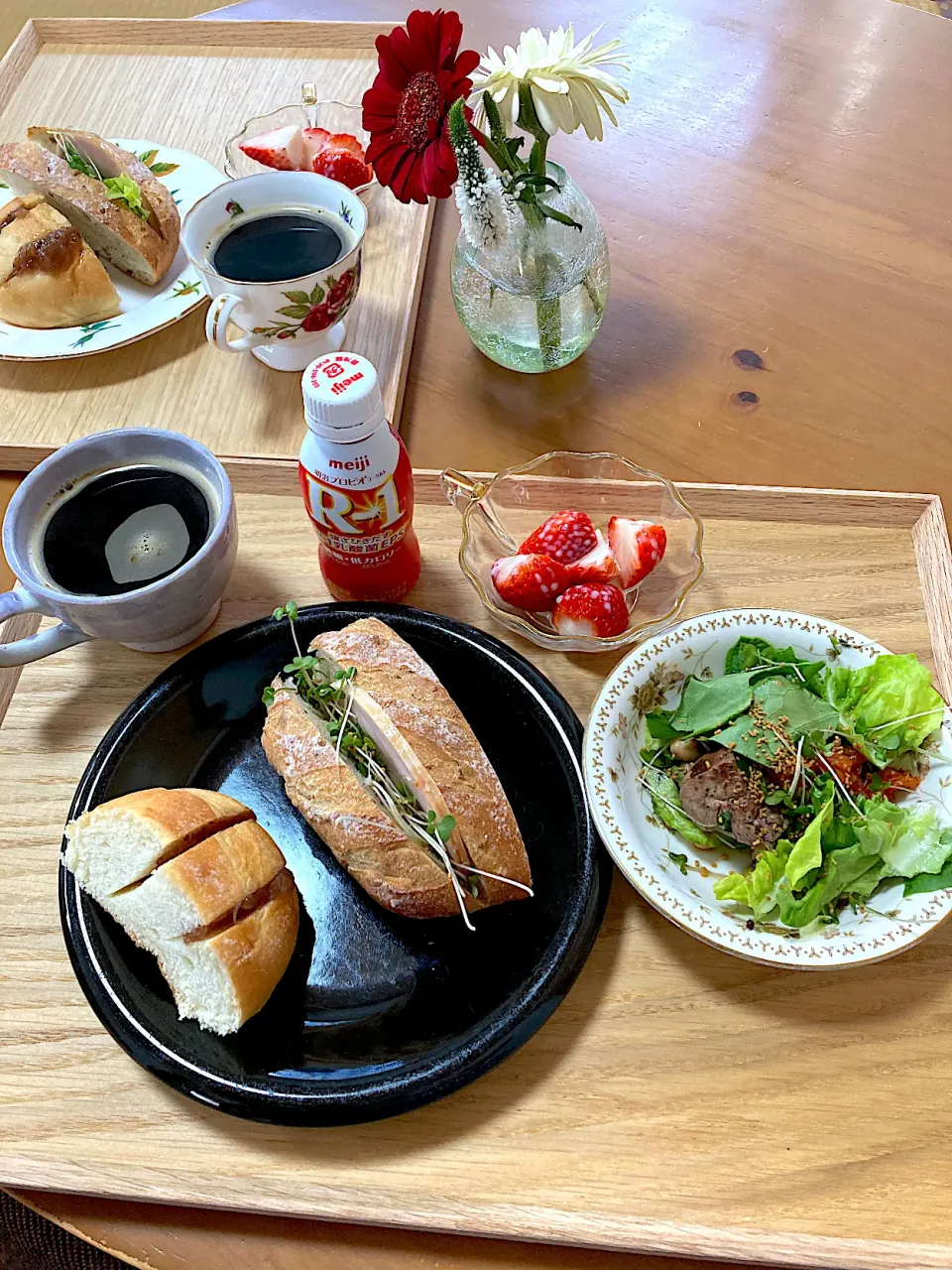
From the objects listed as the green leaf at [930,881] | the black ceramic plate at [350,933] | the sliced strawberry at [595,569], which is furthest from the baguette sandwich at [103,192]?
the green leaf at [930,881]

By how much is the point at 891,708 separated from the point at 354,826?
1.86 ft

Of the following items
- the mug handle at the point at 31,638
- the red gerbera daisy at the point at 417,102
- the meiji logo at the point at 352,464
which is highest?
the red gerbera daisy at the point at 417,102

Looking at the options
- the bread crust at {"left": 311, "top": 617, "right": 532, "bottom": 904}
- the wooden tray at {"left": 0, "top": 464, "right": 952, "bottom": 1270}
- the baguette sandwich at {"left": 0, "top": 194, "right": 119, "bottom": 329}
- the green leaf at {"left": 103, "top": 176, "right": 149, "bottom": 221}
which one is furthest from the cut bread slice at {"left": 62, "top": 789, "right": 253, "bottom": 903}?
the green leaf at {"left": 103, "top": 176, "right": 149, "bottom": 221}

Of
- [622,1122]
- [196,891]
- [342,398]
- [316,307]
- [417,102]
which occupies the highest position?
[417,102]

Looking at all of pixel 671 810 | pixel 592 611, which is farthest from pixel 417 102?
pixel 671 810

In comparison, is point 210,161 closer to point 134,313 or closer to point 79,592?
point 134,313

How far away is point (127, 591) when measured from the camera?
111 centimetres

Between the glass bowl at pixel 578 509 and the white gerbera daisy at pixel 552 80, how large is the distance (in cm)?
40

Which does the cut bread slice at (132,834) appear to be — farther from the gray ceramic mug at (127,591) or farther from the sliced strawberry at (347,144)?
the sliced strawberry at (347,144)

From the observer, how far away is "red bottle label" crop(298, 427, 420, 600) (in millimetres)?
1086

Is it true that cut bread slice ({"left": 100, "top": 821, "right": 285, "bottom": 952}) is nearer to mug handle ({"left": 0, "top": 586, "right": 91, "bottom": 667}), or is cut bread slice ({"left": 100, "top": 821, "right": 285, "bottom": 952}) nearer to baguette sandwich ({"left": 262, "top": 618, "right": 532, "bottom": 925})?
baguette sandwich ({"left": 262, "top": 618, "right": 532, "bottom": 925})

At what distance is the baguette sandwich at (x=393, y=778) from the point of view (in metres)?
0.98

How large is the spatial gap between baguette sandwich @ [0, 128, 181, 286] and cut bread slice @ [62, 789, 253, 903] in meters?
0.97

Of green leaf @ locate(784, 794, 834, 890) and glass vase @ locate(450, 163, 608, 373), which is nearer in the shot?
green leaf @ locate(784, 794, 834, 890)
